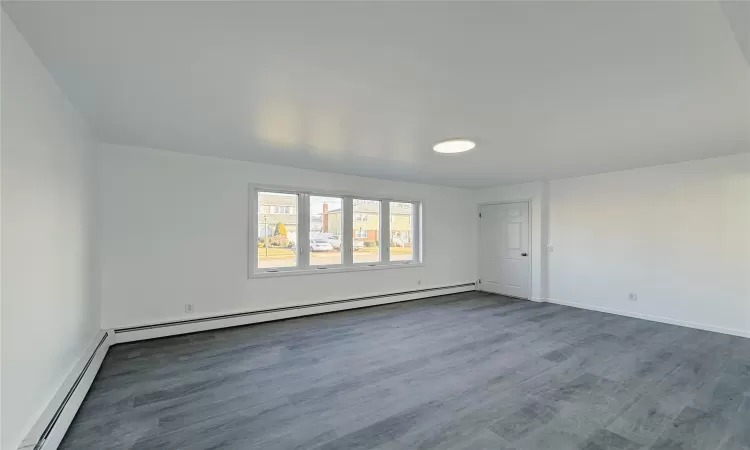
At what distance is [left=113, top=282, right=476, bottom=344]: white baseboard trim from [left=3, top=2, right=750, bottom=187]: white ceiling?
2.22 meters

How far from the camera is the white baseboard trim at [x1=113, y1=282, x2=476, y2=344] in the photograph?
3865 millimetres

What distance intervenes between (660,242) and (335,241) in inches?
193

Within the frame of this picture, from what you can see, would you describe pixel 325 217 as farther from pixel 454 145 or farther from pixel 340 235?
pixel 454 145

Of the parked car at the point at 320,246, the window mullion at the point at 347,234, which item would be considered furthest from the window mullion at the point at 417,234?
the parked car at the point at 320,246

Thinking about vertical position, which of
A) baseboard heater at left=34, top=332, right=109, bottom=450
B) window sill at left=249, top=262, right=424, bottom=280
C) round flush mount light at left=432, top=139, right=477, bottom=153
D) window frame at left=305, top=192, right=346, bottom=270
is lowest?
baseboard heater at left=34, top=332, right=109, bottom=450

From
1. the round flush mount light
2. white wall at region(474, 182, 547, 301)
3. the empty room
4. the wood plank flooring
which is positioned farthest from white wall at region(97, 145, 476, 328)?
white wall at region(474, 182, 547, 301)

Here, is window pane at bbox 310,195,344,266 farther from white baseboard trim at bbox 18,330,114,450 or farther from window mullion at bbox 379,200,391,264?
white baseboard trim at bbox 18,330,114,450

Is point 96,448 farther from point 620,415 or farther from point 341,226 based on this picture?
point 341,226

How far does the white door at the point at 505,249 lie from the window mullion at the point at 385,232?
95.2 inches

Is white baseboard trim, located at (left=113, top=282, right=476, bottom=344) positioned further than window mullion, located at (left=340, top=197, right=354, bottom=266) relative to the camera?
No

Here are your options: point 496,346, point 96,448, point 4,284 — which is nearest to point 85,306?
point 96,448

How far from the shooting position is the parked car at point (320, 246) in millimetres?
5266

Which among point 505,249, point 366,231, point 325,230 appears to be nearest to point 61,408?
point 325,230

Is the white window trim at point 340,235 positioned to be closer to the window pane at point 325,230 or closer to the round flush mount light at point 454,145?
the window pane at point 325,230
